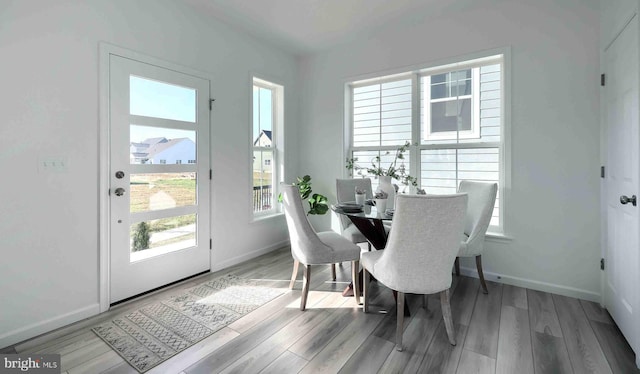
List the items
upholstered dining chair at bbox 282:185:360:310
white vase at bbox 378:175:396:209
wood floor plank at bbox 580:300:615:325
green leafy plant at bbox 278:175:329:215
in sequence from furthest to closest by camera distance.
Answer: green leafy plant at bbox 278:175:329:215 → white vase at bbox 378:175:396:209 → upholstered dining chair at bbox 282:185:360:310 → wood floor plank at bbox 580:300:615:325

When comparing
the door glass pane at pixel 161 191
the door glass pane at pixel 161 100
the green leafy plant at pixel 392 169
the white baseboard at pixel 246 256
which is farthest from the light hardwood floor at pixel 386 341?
the door glass pane at pixel 161 100

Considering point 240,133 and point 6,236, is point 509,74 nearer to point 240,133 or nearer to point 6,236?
point 240,133

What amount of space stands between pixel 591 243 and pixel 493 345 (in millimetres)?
1523

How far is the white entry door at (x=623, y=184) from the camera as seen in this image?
70.6 inches

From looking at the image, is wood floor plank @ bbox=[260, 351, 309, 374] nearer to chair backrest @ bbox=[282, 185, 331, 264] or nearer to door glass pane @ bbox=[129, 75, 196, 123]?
chair backrest @ bbox=[282, 185, 331, 264]

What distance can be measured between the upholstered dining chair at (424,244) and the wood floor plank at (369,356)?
0.33 feet

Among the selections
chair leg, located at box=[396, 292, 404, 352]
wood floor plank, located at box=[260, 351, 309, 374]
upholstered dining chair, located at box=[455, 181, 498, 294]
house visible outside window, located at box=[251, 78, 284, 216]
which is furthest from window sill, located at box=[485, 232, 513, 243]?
house visible outside window, located at box=[251, 78, 284, 216]

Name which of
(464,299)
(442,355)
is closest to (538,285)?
(464,299)

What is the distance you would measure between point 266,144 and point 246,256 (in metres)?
1.54

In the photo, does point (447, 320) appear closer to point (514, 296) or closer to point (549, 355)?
point (549, 355)

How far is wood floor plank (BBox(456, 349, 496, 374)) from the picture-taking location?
1.65 m

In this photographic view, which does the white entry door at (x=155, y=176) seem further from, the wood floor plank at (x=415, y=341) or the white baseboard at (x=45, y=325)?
the wood floor plank at (x=415, y=341)

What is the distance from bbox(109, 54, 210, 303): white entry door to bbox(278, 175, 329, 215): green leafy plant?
53.1 inches

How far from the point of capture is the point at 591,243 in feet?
8.38
